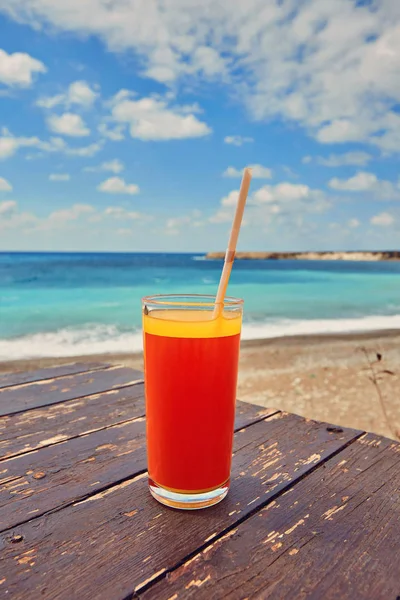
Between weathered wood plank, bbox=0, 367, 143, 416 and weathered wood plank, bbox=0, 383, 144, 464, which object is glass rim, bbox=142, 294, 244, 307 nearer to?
weathered wood plank, bbox=0, 383, 144, 464

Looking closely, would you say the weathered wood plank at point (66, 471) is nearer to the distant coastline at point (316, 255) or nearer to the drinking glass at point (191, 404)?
the drinking glass at point (191, 404)

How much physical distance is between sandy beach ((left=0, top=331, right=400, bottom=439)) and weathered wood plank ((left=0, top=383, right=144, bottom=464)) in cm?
221

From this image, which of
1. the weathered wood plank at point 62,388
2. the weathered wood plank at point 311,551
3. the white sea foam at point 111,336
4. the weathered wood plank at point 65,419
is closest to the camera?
the weathered wood plank at point 311,551

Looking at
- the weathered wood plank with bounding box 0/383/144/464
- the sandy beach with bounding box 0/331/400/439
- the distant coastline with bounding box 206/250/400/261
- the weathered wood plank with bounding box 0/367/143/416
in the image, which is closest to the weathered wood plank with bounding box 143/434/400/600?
the weathered wood plank with bounding box 0/383/144/464

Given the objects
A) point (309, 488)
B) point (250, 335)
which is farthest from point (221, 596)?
point (250, 335)

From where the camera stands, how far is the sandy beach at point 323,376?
387 centimetres

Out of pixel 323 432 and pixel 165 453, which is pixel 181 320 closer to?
pixel 165 453

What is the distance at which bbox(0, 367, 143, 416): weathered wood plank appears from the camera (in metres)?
1.34

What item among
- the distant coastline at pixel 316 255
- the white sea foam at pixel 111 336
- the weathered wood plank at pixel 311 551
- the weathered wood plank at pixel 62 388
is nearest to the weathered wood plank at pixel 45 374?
the weathered wood plank at pixel 62 388

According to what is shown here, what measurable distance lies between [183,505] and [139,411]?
0.52 metres

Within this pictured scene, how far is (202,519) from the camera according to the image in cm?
76

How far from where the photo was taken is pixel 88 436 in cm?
111

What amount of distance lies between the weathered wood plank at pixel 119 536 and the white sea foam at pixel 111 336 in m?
5.44

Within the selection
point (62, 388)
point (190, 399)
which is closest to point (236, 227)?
point (190, 399)
